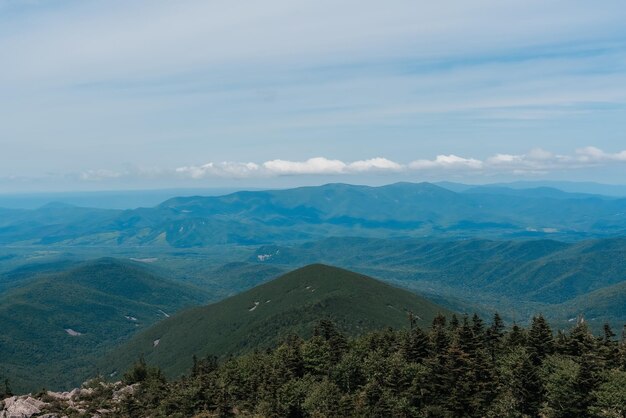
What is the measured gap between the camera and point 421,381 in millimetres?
82562

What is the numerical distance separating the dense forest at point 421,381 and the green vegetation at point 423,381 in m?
0.17

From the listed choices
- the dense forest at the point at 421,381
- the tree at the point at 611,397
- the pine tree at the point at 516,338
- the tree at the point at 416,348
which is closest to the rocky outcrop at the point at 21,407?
the dense forest at the point at 421,381

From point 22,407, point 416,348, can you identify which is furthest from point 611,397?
point 22,407

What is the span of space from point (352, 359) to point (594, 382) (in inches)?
1664

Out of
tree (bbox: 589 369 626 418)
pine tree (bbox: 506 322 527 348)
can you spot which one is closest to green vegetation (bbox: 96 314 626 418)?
tree (bbox: 589 369 626 418)

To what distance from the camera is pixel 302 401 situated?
292 ft

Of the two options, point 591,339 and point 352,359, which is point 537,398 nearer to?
point 591,339

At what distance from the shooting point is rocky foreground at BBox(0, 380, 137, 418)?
96000 millimetres

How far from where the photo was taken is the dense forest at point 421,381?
71125 mm

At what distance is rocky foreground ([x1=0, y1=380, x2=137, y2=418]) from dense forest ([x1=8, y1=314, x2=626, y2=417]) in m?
0.91

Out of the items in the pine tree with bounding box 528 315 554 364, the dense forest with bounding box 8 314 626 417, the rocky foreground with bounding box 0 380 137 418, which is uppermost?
the pine tree with bounding box 528 315 554 364

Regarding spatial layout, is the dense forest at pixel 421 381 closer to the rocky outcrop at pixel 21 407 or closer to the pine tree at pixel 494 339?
the pine tree at pixel 494 339

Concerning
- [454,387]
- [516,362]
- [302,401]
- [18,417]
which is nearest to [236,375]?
[302,401]

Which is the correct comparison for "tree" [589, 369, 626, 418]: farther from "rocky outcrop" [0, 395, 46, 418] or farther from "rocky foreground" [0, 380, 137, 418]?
"rocky outcrop" [0, 395, 46, 418]
